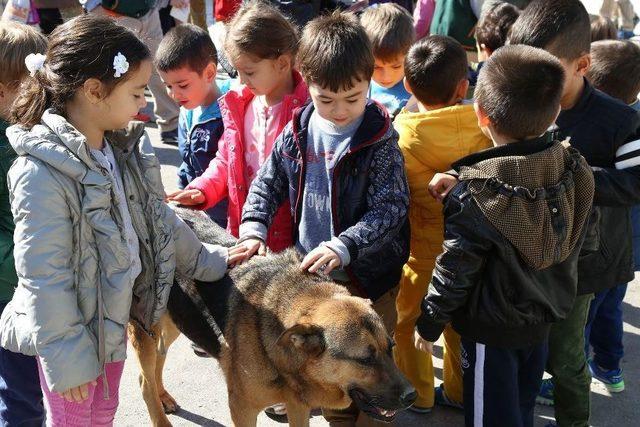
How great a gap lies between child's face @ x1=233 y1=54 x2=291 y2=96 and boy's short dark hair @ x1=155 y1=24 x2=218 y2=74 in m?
0.51

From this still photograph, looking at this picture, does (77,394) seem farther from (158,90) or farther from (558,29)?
(158,90)

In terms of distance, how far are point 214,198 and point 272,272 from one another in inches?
33.2

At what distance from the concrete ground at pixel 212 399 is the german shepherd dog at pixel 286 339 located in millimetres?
533

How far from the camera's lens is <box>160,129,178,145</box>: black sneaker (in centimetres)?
902

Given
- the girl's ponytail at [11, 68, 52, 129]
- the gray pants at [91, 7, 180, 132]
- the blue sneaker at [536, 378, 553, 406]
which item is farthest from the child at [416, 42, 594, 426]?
the gray pants at [91, 7, 180, 132]

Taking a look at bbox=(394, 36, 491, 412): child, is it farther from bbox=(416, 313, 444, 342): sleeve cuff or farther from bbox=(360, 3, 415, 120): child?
bbox=(360, 3, 415, 120): child

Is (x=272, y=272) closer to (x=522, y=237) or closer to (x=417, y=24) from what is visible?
(x=522, y=237)

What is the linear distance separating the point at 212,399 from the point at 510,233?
2335 mm

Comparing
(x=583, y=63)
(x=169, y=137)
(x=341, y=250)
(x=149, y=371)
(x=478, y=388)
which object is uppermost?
(x=583, y=63)

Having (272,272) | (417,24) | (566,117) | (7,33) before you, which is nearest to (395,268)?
(272,272)

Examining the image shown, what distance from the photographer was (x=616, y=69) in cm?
419

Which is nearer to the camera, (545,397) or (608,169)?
(608,169)

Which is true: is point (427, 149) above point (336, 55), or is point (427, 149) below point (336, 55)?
below

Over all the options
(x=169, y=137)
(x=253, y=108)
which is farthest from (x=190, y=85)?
(x=169, y=137)
